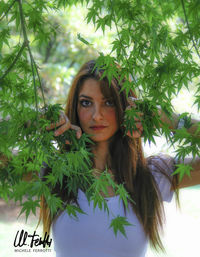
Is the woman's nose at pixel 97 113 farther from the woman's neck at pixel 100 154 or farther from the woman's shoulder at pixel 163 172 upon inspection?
the woman's shoulder at pixel 163 172

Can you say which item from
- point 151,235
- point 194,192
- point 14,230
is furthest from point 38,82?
point 194,192

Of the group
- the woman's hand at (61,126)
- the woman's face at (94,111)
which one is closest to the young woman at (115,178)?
the woman's face at (94,111)

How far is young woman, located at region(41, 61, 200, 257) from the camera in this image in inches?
45.3

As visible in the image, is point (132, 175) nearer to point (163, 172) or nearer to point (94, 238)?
point (163, 172)

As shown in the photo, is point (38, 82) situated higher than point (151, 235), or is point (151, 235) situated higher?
point (38, 82)

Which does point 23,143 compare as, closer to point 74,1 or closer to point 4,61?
point 4,61

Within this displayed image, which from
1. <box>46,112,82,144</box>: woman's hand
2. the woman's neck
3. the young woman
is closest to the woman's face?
the young woman

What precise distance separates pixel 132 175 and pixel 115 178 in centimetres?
6

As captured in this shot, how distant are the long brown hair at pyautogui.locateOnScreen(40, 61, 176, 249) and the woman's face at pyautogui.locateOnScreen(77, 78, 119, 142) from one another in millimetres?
41

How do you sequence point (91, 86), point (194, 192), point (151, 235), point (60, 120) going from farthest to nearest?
1. point (194, 192)
2. point (151, 235)
3. point (91, 86)
4. point (60, 120)

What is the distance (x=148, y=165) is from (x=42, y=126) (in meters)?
0.67

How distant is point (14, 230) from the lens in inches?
172

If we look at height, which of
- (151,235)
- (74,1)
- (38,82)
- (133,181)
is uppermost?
(74,1)

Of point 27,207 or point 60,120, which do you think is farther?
point 60,120
